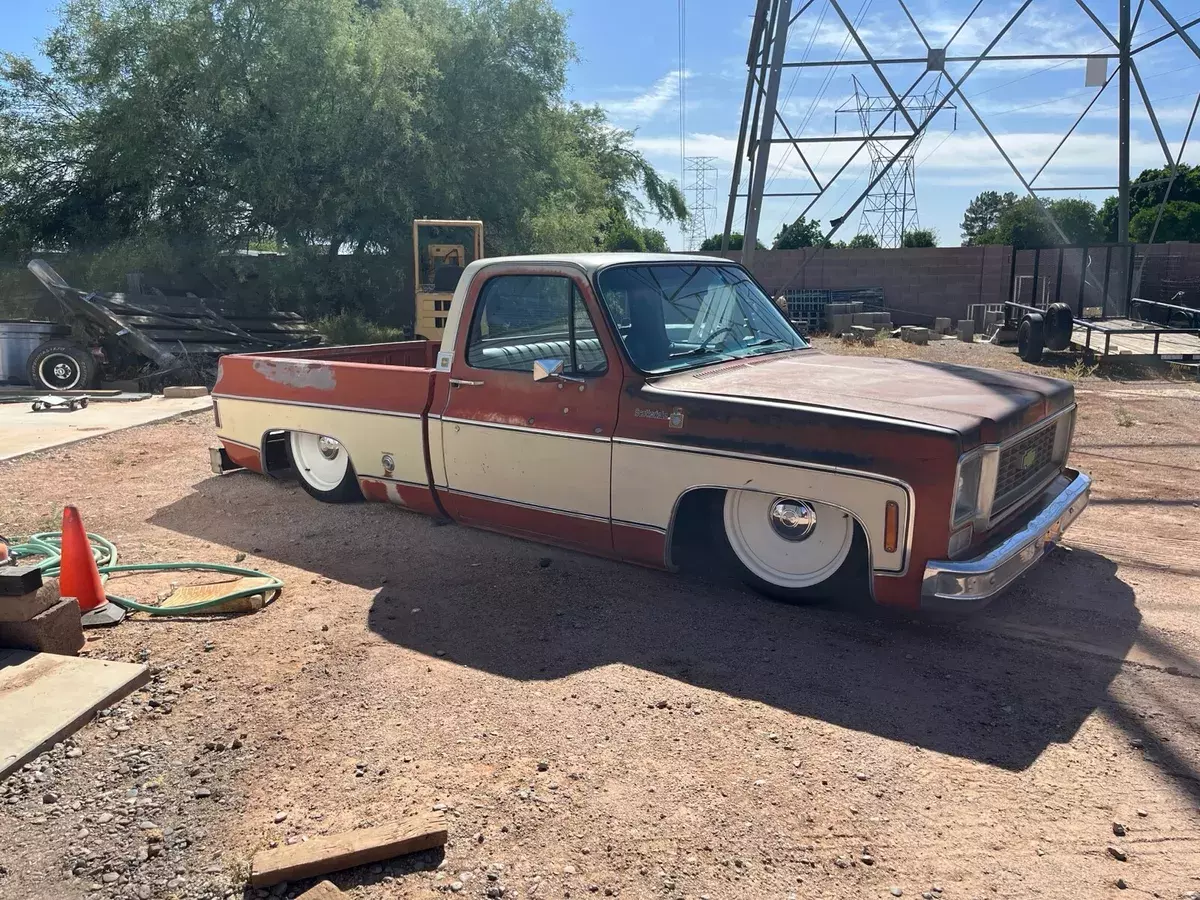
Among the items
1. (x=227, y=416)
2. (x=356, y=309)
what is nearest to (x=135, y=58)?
(x=356, y=309)

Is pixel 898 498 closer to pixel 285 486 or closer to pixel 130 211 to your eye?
pixel 285 486

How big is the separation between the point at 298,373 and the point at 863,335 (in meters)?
14.9

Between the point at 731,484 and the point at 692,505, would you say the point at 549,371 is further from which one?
the point at 731,484

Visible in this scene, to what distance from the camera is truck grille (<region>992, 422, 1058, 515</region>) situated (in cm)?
444

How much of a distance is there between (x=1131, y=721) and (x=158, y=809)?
3425mm

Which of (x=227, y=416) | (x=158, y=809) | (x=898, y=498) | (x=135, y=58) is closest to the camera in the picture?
(x=158, y=809)

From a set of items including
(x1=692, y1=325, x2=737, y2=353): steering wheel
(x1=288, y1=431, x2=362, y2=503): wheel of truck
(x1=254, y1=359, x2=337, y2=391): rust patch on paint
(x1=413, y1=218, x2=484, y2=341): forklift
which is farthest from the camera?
(x1=413, y1=218, x2=484, y2=341): forklift

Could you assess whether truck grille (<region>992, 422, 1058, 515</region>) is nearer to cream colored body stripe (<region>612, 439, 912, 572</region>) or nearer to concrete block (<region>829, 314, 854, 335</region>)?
cream colored body stripe (<region>612, 439, 912, 572</region>)

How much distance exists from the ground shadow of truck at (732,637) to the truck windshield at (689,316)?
4.01 feet

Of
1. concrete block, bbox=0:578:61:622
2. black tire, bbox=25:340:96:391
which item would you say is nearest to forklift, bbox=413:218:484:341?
black tire, bbox=25:340:96:391

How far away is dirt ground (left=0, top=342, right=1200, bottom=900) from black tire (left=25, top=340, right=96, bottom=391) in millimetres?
10154

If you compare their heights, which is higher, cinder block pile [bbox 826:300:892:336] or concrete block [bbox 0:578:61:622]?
→ cinder block pile [bbox 826:300:892:336]

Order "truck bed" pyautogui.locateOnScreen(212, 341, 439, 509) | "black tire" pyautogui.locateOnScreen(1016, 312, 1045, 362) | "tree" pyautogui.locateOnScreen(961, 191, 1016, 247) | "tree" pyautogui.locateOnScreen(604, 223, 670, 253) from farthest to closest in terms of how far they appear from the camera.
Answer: "tree" pyautogui.locateOnScreen(961, 191, 1016, 247) → "tree" pyautogui.locateOnScreen(604, 223, 670, 253) → "black tire" pyautogui.locateOnScreen(1016, 312, 1045, 362) → "truck bed" pyautogui.locateOnScreen(212, 341, 439, 509)

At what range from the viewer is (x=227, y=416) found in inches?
280
